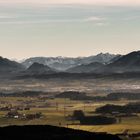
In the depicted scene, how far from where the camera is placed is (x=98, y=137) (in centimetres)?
9350

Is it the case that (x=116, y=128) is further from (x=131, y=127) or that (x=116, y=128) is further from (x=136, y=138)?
(x=136, y=138)

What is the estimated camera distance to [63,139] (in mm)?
90312

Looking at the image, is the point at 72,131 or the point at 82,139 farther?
the point at 72,131

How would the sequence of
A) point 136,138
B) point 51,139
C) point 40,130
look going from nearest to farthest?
point 51,139
point 40,130
point 136,138

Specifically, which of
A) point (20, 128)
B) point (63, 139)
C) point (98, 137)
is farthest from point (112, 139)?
point (20, 128)

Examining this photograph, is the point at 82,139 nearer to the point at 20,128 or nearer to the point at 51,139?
the point at 51,139

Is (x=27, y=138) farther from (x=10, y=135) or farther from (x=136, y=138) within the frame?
(x=136, y=138)

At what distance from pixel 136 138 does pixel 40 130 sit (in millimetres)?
64072

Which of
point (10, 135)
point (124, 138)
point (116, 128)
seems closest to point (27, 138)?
point (10, 135)

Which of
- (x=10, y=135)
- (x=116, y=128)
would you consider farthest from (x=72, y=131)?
(x=116, y=128)

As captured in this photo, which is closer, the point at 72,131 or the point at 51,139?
the point at 51,139

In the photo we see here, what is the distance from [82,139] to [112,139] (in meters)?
6.41

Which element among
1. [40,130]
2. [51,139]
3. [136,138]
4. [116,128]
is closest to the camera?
[51,139]

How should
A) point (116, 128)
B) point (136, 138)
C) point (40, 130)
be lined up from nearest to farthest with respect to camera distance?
point (40, 130)
point (136, 138)
point (116, 128)
